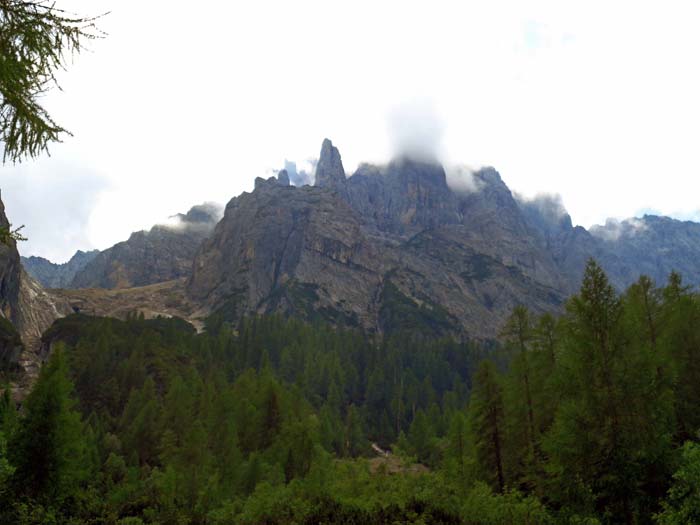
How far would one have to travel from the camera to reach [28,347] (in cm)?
10838

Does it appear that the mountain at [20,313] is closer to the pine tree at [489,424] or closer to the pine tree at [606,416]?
the pine tree at [489,424]

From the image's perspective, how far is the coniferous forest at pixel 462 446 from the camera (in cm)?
1917

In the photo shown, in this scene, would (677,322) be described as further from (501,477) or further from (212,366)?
(212,366)

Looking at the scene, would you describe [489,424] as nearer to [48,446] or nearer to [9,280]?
[48,446]

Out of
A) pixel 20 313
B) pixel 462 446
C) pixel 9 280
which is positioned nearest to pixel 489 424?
pixel 462 446

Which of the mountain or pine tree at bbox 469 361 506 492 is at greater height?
the mountain

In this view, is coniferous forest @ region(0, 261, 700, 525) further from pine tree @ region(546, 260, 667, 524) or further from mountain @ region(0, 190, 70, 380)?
mountain @ region(0, 190, 70, 380)

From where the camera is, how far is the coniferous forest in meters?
19.2

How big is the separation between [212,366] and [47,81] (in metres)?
83.9

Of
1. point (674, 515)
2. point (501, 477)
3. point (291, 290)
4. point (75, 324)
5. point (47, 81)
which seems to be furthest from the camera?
point (291, 290)

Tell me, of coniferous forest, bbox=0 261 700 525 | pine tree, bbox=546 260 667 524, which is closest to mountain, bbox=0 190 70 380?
coniferous forest, bbox=0 261 700 525

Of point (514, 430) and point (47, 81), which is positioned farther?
point (514, 430)

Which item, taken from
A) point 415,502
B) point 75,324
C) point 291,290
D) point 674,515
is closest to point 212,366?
point 75,324

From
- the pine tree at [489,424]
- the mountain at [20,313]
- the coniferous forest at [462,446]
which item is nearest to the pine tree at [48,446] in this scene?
the coniferous forest at [462,446]
